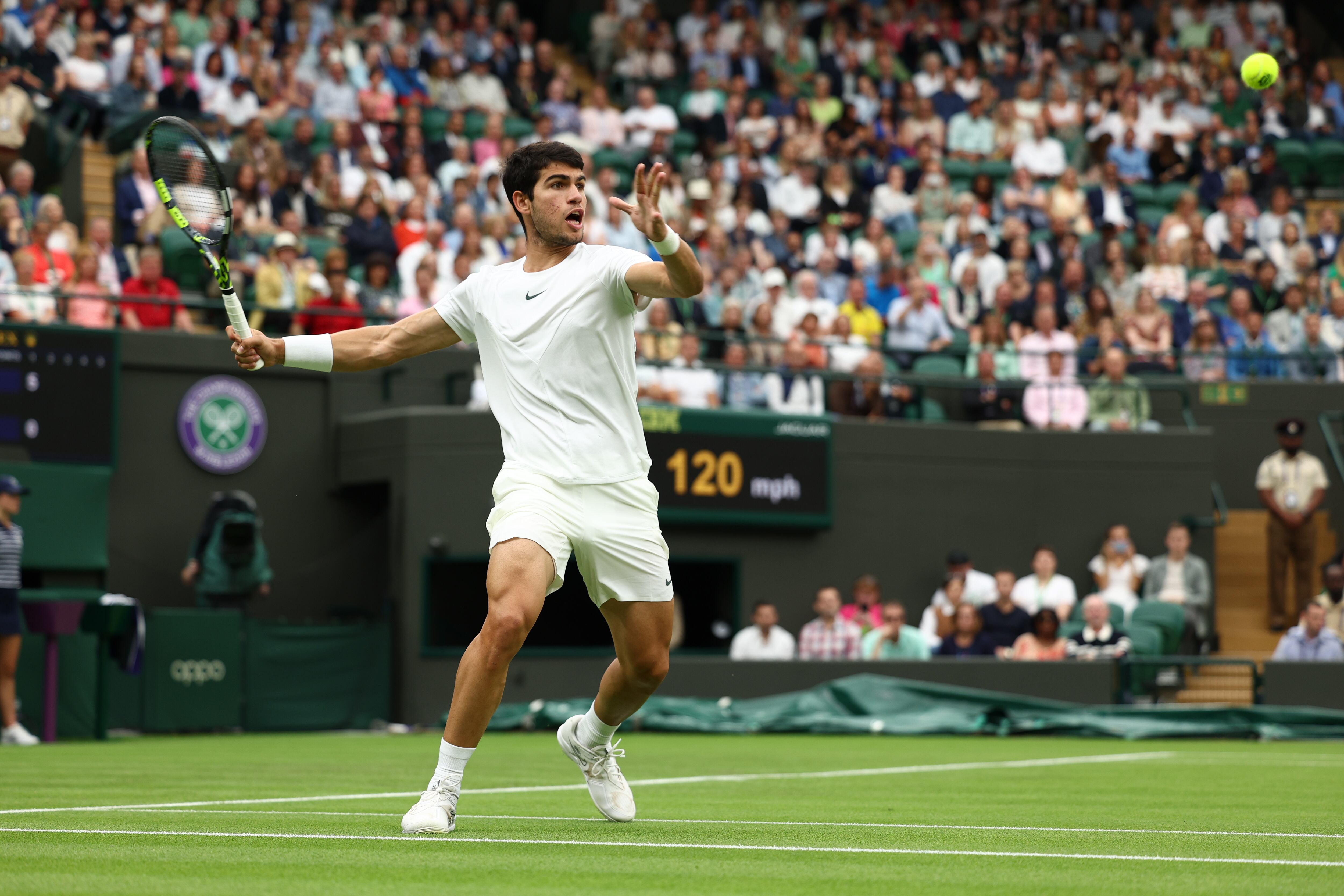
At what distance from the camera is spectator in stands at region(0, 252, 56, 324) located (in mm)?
16281

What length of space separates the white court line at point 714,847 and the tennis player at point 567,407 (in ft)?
1.21

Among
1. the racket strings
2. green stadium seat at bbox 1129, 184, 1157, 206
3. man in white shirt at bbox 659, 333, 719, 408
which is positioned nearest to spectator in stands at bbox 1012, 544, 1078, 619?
man in white shirt at bbox 659, 333, 719, 408

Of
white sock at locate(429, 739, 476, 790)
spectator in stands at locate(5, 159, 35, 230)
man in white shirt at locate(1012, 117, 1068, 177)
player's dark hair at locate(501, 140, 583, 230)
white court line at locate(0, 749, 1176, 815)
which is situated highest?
man in white shirt at locate(1012, 117, 1068, 177)

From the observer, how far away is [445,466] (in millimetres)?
18031

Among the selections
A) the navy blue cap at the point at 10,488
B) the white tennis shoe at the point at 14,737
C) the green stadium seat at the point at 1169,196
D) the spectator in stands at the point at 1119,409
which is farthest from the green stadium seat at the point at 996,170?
the white tennis shoe at the point at 14,737

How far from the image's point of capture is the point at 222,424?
17938 mm

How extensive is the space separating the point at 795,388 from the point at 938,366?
1985mm

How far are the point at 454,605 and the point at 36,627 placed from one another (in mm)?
6371

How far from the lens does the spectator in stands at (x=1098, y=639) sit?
1677 centimetres

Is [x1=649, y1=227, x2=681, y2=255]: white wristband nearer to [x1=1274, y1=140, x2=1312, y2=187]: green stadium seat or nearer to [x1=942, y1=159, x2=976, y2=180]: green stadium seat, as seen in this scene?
[x1=942, y1=159, x2=976, y2=180]: green stadium seat

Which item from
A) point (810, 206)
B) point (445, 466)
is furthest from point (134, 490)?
point (810, 206)

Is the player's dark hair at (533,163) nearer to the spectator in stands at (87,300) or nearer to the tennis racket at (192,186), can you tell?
the tennis racket at (192,186)

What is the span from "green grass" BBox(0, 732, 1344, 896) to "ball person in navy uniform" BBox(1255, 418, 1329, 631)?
8216 millimetres

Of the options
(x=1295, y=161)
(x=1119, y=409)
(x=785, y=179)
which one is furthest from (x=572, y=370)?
(x=1295, y=161)
